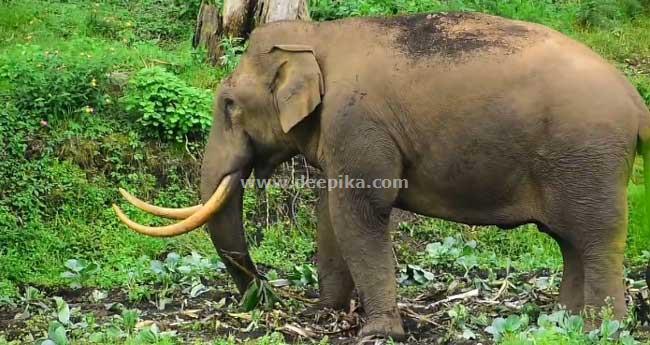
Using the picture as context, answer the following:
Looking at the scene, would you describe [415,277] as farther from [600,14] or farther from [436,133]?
[600,14]

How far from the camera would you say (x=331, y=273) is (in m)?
8.66

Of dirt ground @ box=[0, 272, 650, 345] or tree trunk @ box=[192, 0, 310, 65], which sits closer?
dirt ground @ box=[0, 272, 650, 345]

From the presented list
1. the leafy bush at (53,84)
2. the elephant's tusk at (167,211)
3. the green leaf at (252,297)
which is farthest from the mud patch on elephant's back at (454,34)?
the leafy bush at (53,84)

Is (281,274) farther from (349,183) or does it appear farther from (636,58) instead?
(636,58)

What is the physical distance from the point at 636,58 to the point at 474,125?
8115mm

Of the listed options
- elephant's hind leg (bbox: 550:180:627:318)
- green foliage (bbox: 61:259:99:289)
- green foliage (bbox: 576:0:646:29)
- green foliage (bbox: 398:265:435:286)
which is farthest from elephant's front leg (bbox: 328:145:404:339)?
green foliage (bbox: 576:0:646:29)

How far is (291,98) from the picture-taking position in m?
7.84

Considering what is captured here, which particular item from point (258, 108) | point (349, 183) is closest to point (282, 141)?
point (258, 108)

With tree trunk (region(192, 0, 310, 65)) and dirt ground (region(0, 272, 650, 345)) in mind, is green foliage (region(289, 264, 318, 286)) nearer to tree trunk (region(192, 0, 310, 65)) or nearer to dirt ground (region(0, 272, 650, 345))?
dirt ground (region(0, 272, 650, 345))

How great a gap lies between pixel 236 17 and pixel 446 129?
19.7ft

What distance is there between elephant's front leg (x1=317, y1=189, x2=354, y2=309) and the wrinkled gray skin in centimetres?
45

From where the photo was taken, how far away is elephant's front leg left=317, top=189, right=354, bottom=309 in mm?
8656

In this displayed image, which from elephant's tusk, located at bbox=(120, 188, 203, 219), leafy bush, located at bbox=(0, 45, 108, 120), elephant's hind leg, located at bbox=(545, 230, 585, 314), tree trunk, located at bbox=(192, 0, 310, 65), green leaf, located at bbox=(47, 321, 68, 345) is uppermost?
tree trunk, located at bbox=(192, 0, 310, 65)

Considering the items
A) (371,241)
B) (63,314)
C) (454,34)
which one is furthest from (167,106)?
(454,34)
